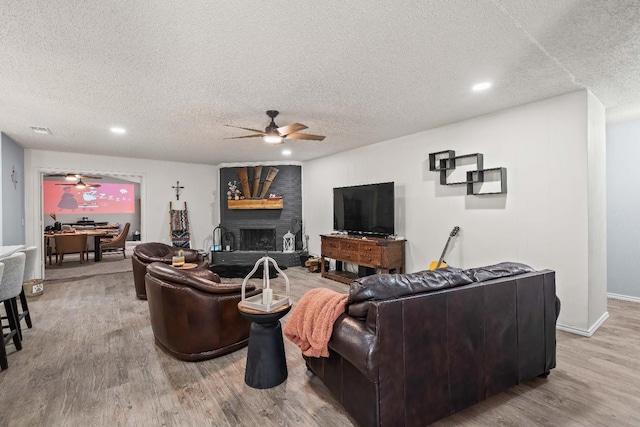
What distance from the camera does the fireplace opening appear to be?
24.9ft

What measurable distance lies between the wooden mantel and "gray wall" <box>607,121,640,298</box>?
19.2 ft

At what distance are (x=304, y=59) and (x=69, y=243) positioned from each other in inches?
330

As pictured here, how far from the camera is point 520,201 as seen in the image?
3.66m

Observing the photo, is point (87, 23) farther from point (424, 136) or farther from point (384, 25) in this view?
point (424, 136)

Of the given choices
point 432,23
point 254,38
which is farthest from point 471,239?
point 254,38

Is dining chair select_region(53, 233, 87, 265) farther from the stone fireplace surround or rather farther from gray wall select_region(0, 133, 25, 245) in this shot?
the stone fireplace surround

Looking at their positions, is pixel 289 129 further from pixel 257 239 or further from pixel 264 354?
pixel 257 239

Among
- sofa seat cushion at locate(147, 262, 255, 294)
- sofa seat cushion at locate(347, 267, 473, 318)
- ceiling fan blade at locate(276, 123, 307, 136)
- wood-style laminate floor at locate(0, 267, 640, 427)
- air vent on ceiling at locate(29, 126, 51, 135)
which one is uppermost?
air vent on ceiling at locate(29, 126, 51, 135)

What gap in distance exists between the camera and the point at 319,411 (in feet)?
6.76

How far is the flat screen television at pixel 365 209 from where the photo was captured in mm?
5059

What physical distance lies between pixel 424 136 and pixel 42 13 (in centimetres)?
437

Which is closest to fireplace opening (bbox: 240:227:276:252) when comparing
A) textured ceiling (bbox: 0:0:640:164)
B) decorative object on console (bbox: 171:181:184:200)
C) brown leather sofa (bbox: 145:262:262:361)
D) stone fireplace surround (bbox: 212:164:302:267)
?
stone fireplace surround (bbox: 212:164:302:267)

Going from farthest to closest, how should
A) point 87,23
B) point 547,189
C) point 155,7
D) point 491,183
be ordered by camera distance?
point 491,183 → point 547,189 → point 87,23 → point 155,7

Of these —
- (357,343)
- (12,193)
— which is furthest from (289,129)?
(12,193)
